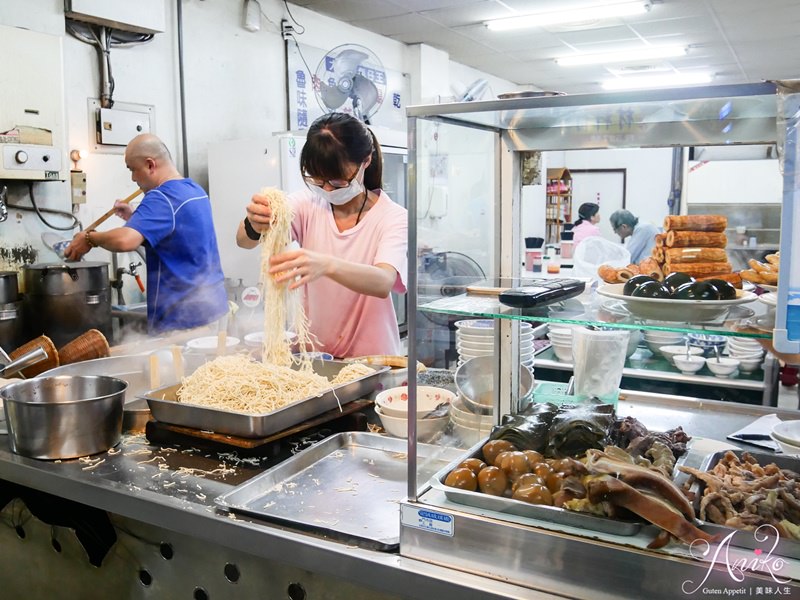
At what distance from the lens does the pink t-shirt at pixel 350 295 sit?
3.05 metres

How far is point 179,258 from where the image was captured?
4090 millimetres

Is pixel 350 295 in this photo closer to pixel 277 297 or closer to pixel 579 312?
pixel 277 297

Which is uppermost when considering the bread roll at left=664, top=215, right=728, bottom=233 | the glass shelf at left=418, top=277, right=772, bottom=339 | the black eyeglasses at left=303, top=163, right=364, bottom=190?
the black eyeglasses at left=303, top=163, right=364, bottom=190

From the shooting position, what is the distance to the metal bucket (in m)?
1.92

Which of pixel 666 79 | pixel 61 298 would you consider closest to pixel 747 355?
pixel 61 298

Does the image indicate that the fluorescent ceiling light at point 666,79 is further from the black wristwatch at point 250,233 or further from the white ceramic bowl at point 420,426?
the white ceramic bowl at point 420,426

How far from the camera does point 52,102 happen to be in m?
4.09

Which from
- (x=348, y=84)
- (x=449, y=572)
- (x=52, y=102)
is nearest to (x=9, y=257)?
(x=52, y=102)

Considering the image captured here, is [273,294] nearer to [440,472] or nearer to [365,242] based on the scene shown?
[365,242]

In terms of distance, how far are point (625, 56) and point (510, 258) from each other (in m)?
7.97

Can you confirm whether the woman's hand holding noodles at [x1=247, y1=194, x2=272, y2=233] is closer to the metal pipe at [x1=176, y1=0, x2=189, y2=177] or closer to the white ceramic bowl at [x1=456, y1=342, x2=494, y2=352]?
the white ceramic bowl at [x1=456, y1=342, x2=494, y2=352]

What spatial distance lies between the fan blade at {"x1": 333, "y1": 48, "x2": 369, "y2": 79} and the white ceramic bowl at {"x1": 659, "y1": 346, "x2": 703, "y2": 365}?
3.43 m

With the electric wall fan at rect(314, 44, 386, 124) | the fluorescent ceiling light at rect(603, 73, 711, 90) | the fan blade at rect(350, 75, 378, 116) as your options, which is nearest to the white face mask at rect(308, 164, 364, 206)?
the electric wall fan at rect(314, 44, 386, 124)

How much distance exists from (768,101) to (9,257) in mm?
4273
